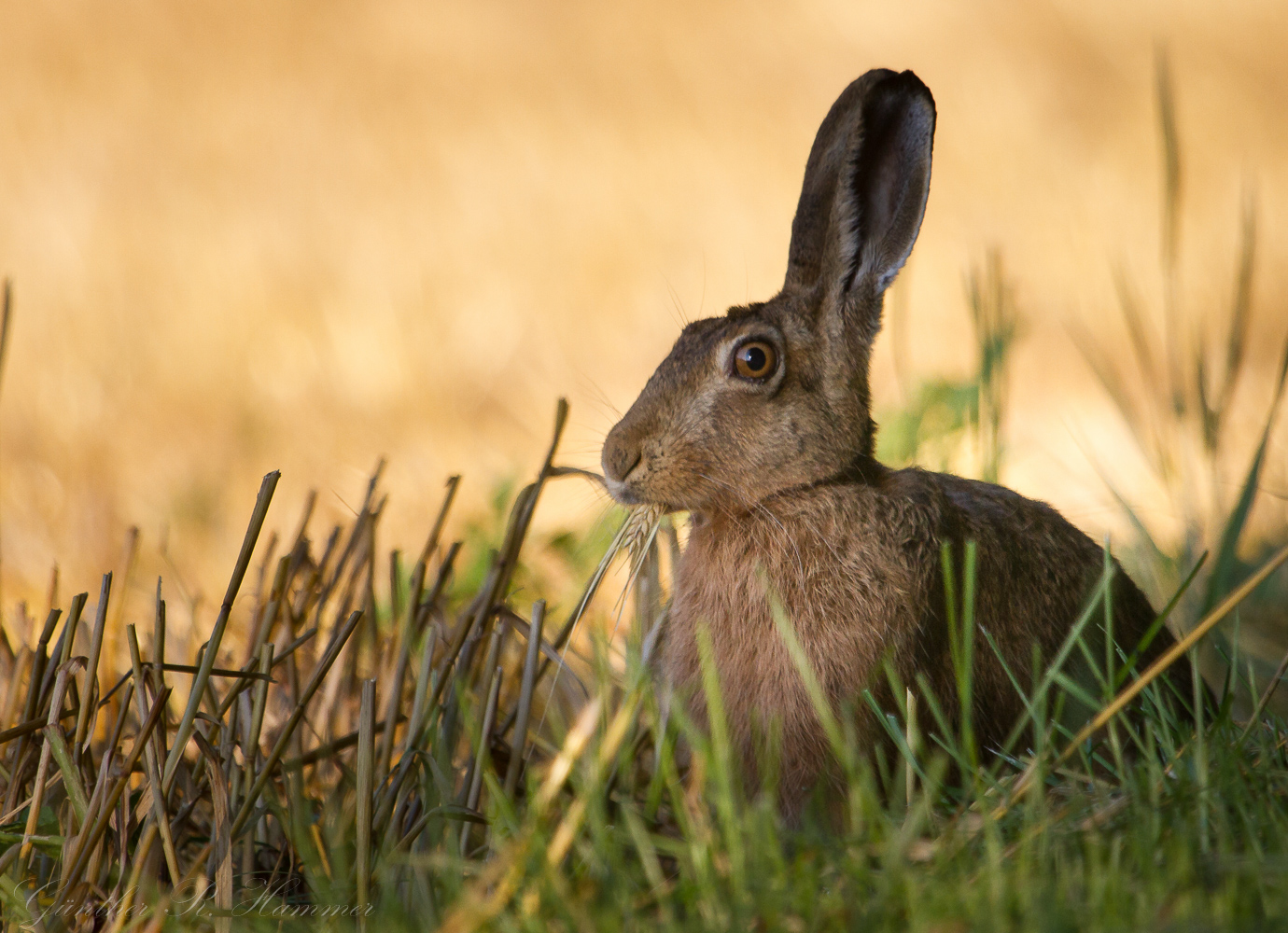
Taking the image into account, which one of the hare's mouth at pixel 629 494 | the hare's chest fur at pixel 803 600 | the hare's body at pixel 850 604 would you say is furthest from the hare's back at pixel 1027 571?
the hare's mouth at pixel 629 494

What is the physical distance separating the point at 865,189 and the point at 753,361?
46 centimetres

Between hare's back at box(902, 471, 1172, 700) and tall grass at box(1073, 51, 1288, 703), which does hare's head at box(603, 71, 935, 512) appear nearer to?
hare's back at box(902, 471, 1172, 700)

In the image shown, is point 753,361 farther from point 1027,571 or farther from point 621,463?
point 1027,571

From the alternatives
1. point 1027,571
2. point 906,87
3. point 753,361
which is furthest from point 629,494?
point 906,87

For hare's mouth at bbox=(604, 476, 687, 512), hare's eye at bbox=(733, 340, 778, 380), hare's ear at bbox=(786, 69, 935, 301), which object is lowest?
hare's mouth at bbox=(604, 476, 687, 512)

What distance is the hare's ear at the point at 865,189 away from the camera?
Answer: 2.35m

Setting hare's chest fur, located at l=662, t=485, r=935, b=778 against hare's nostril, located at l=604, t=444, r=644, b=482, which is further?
hare's nostril, located at l=604, t=444, r=644, b=482

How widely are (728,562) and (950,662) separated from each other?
431mm

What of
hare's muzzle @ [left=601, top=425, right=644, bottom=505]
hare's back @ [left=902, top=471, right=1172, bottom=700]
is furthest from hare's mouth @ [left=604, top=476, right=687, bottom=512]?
hare's back @ [left=902, top=471, right=1172, bottom=700]

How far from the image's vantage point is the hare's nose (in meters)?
2.26

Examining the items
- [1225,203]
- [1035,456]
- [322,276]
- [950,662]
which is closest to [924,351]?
[1035,456]

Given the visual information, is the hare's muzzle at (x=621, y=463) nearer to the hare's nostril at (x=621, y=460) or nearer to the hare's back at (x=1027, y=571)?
the hare's nostril at (x=621, y=460)

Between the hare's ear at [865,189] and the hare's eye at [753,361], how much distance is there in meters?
0.22

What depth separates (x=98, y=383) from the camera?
4.88m
